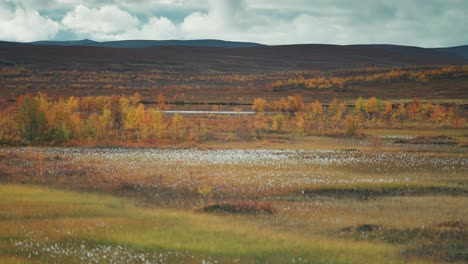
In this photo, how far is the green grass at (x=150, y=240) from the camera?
14.3 meters

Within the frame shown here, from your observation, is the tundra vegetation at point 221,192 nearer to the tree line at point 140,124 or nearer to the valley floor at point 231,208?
the valley floor at point 231,208

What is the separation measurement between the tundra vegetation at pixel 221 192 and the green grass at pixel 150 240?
55 millimetres

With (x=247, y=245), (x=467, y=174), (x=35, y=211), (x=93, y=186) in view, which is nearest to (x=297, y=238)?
(x=247, y=245)

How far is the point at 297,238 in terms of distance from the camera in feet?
Result: 53.9

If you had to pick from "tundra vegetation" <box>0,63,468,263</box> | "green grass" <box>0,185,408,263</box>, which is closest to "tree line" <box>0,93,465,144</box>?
"tundra vegetation" <box>0,63,468,263</box>

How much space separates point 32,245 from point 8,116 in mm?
37067

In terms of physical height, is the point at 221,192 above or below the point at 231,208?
below

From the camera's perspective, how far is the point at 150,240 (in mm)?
15938

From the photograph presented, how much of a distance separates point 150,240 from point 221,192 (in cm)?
827

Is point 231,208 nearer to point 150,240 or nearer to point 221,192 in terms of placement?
point 221,192

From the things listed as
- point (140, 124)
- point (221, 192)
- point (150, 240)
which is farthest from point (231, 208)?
point (140, 124)

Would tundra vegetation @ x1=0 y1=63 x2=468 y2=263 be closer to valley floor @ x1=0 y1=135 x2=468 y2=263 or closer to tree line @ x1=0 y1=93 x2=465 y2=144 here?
valley floor @ x1=0 y1=135 x2=468 y2=263

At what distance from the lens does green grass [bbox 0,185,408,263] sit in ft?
46.9

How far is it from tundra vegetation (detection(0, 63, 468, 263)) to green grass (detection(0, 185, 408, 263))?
0.05 metres
